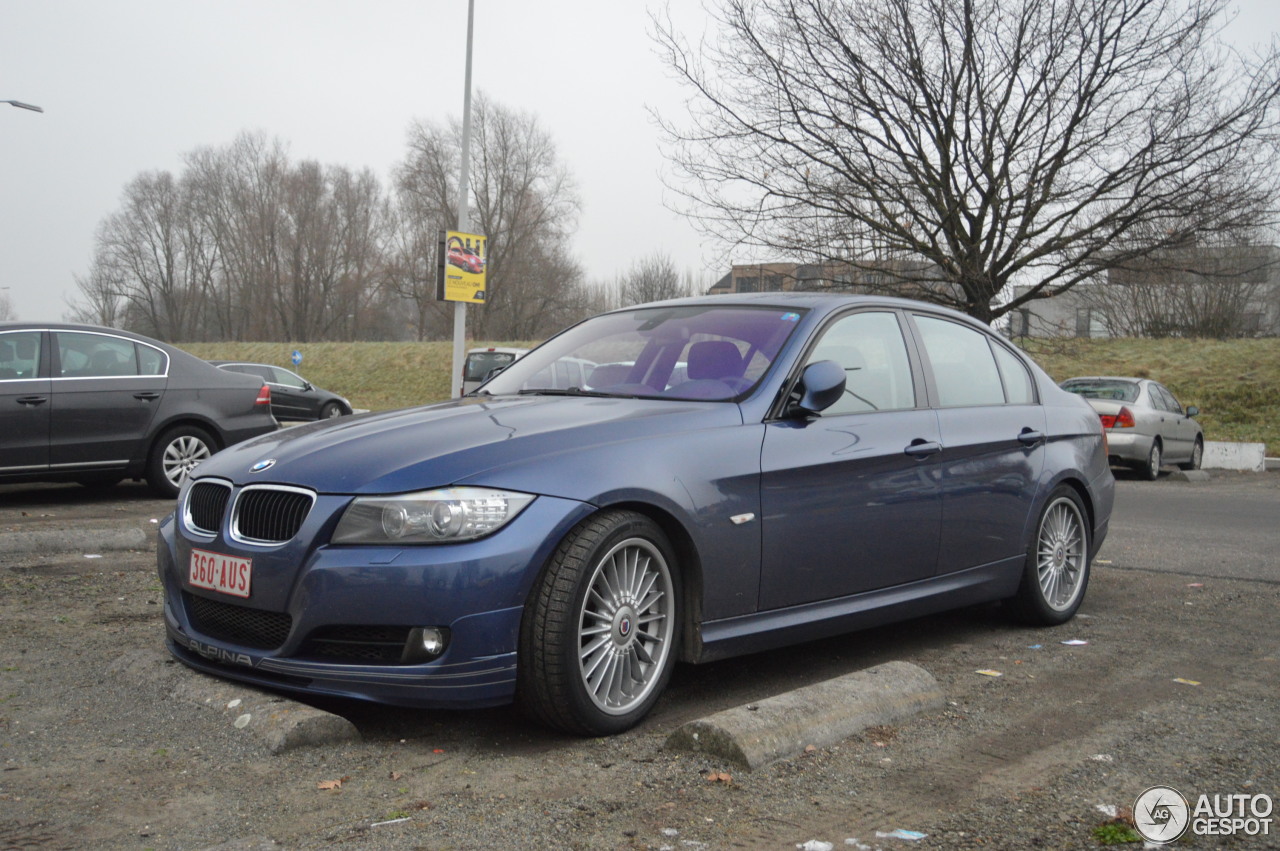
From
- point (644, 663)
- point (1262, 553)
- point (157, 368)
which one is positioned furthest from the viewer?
point (157, 368)

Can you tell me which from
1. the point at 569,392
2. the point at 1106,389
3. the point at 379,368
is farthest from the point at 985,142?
the point at 379,368

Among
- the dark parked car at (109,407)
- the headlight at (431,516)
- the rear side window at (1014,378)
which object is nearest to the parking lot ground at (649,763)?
the headlight at (431,516)

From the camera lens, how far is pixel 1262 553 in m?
8.37

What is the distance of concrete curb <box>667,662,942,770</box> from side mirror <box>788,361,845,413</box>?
39.8 inches

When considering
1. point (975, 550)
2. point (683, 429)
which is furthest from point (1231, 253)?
point (683, 429)

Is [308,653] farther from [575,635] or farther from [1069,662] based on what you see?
[1069,662]

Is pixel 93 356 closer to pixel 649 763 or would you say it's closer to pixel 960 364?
pixel 960 364

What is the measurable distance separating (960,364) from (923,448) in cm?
80

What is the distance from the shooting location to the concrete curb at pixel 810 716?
349cm

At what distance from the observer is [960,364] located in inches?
216

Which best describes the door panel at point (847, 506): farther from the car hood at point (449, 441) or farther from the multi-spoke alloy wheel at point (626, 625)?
the multi-spoke alloy wheel at point (626, 625)

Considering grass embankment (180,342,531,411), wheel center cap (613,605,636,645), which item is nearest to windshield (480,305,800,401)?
wheel center cap (613,605,636,645)

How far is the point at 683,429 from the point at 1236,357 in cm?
2811

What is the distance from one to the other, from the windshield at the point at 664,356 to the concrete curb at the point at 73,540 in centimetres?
353
